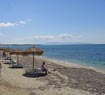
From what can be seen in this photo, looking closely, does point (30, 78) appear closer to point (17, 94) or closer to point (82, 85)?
point (82, 85)

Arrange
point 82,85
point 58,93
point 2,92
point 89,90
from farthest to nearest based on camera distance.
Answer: point 82,85
point 89,90
point 58,93
point 2,92

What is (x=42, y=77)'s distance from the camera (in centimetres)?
2012

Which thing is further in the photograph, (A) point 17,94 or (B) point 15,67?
(B) point 15,67

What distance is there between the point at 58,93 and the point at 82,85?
10.4ft

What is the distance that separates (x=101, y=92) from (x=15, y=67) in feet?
43.3

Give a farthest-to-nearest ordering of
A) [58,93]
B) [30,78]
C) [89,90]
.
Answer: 1. [30,78]
2. [89,90]
3. [58,93]

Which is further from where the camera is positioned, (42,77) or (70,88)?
(42,77)

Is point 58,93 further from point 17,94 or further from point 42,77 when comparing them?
point 42,77

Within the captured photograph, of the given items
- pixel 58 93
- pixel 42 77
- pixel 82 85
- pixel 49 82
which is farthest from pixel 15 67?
pixel 58 93

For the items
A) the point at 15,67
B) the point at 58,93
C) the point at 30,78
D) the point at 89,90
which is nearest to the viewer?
the point at 58,93

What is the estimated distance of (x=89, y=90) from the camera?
1542 cm

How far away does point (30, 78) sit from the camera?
19547 millimetres

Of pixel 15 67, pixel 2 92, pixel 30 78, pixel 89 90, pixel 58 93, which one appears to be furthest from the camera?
pixel 15 67

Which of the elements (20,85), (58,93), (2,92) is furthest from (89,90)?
(2,92)
